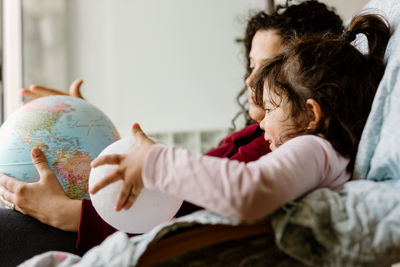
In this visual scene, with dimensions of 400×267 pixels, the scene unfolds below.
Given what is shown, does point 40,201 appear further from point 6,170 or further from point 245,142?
point 245,142

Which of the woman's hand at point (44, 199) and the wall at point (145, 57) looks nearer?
the woman's hand at point (44, 199)

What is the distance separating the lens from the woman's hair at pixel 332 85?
2.59 feet

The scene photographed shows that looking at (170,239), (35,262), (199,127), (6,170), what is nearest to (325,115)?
(170,239)

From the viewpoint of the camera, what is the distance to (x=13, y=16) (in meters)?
2.11

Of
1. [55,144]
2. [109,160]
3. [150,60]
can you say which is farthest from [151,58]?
[109,160]

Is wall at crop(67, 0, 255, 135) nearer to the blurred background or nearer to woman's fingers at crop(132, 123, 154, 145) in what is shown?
the blurred background

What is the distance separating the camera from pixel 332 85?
2.60 ft

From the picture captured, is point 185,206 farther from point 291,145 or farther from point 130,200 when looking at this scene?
point 291,145

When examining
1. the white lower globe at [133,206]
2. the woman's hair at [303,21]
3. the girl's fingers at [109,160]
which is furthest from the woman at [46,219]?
the woman's hair at [303,21]

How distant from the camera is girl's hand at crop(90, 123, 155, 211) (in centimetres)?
66

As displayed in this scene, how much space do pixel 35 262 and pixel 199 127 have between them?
6.34ft

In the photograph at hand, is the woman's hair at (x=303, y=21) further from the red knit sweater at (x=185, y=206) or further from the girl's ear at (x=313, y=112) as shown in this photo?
the girl's ear at (x=313, y=112)

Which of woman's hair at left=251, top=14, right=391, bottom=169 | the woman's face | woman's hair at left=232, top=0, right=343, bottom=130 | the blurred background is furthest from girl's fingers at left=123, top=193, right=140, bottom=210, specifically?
the blurred background

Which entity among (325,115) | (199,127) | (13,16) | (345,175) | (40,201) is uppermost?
(13,16)
